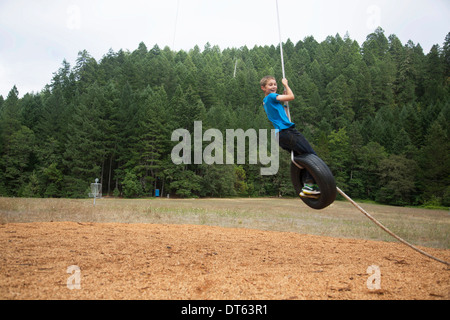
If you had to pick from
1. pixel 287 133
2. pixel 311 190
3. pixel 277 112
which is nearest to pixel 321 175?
pixel 311 190

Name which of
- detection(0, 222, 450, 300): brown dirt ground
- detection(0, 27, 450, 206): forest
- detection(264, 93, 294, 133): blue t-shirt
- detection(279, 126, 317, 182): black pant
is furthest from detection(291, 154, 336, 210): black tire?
detection(0, 27, 450, 206): forest

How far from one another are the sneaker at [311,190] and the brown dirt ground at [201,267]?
172 centimetres

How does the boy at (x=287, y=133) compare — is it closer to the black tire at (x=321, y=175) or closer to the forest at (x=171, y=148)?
the black tire at (x=321, y=175)

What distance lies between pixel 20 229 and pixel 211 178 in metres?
42.0

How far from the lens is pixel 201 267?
6652mm

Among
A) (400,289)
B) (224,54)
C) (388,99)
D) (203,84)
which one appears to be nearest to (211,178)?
(203,84)

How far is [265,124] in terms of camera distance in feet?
235

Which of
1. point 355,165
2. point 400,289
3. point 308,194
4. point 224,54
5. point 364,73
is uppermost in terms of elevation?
point 224,54

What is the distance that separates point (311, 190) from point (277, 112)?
1.66 meters

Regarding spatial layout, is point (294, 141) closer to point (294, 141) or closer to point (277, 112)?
point (294, 141)

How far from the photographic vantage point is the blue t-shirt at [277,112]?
5.65 meters

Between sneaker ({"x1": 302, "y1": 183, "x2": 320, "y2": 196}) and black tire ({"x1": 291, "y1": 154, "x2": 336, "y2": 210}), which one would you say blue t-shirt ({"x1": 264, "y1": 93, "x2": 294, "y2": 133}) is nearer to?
black tire ({"x1": 291, "y1": 154, "x2": 336, "y2": 210})

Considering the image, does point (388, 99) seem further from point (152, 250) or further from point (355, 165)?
point (152, 250)

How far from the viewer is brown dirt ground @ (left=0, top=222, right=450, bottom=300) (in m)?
5.08
